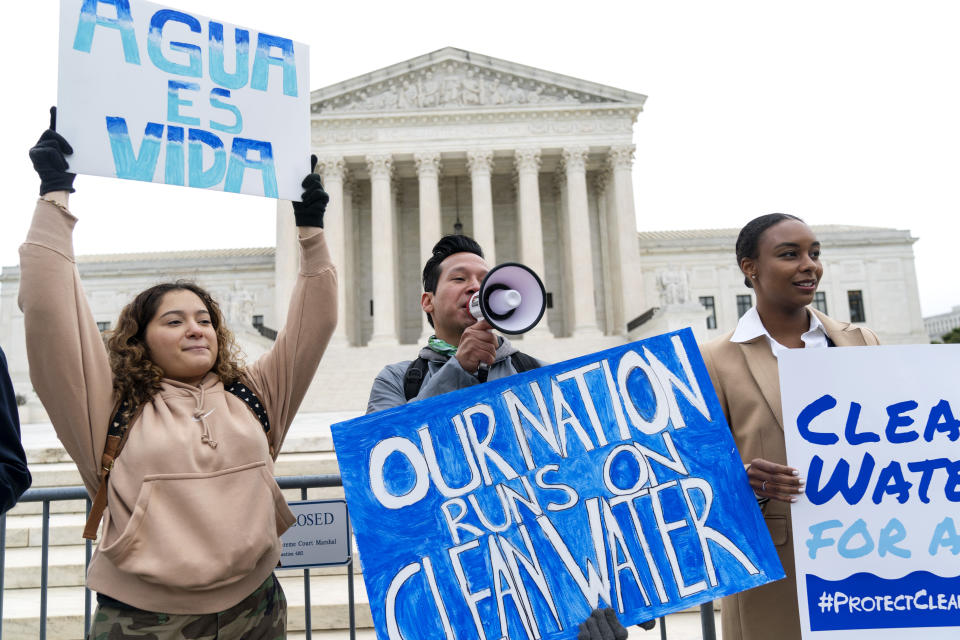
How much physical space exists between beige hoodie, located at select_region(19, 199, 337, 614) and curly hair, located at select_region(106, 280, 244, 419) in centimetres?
6

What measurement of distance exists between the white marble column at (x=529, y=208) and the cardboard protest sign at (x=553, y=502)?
3086cm

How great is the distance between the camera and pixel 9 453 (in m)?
2.47

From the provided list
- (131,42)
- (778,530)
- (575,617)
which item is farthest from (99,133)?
(778,530)

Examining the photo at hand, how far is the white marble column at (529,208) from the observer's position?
34.3m

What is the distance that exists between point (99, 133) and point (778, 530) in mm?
3372

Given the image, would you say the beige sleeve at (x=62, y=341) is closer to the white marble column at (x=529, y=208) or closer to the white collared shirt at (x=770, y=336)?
the white collared shirt at (x=770, y=336)

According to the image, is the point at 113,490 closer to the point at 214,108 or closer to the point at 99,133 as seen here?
the point at 99,133

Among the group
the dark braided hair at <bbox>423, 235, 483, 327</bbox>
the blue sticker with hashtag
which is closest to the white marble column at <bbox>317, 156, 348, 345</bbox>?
the dark braided hair at <bbox>423, 235, 483, 327</bbox>

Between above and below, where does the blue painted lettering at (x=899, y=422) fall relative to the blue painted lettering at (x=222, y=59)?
below

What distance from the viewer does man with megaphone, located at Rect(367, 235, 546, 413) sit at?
2338 millimetres

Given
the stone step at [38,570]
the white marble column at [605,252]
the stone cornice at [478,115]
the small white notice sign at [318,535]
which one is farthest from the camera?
the white marble column at [605,252]

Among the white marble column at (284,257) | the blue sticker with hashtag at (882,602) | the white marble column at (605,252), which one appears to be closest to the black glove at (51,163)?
the blue sticker with hashtag at (882,602)

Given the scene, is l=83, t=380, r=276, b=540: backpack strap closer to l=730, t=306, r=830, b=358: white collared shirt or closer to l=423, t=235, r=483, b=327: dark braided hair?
l=423, t=235, r=483, b=327: dark braided hair

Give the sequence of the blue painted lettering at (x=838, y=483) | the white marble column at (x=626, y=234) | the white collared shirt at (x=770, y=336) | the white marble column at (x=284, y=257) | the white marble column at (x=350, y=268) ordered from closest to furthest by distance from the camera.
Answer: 1. the blue painted lettering at (x=838, y=483)
2. the white collared shirt at (x=770, y=336)
3. the white marble column at (x=284, y=257)
4. the white marble column at (x=626, y=234)
5. the white marble column at (x=350, y=268)
